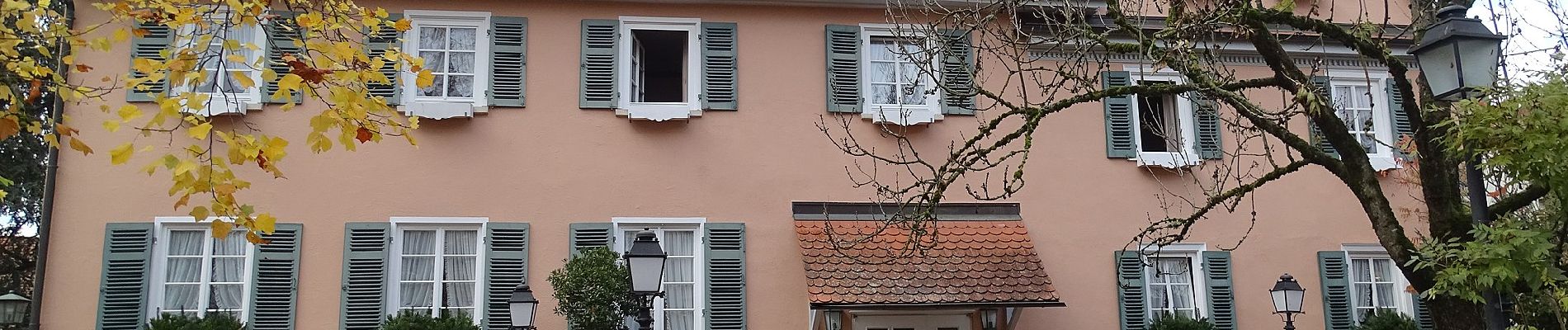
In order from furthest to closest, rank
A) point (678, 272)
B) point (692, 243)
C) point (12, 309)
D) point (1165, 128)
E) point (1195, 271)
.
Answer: point (1165, 128) → point (1195, 271) → point (12, 309) → point (692, 243) → point (678, 272)

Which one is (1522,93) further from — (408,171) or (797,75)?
(408,171)

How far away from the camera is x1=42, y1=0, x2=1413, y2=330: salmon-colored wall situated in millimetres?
11562

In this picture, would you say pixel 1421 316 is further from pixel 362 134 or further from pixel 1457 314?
pixel 362 134

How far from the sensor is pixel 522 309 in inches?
418

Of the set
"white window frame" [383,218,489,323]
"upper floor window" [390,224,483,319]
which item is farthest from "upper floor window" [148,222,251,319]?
"upper floor window" [390,224,483,319]

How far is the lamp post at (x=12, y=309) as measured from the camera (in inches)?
494

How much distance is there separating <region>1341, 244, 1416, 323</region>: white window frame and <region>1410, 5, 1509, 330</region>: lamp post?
6807 millimetres

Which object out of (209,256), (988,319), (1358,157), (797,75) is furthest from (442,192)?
(1358,157)

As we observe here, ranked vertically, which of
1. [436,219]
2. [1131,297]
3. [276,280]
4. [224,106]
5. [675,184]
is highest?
[224,106]

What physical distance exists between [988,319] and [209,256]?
7.18m

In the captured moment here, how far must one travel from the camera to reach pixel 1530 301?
26.3 feet

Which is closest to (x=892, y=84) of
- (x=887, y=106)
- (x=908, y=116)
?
(x=887, y=106)

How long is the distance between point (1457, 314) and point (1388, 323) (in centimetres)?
561

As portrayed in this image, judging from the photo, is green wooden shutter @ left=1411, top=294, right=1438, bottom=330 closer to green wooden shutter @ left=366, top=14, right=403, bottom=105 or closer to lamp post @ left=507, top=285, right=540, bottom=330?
lamp post @ left=507, top=285, right=540, bottom=330
